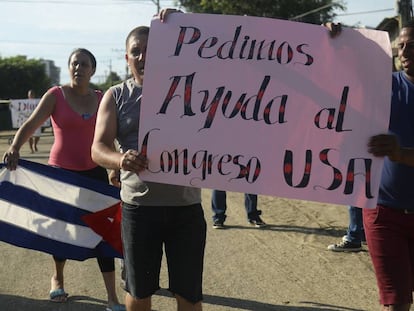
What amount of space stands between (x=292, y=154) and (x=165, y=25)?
2.96 ft

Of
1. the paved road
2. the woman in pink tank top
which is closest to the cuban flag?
the woman in pink tank top

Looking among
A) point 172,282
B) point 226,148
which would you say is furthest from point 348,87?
point 172,282

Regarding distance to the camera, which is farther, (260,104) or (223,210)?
(223,210)

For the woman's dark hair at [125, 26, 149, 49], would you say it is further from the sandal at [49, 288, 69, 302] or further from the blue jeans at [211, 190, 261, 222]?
the blue jeans at [211, 190, 261, 222]

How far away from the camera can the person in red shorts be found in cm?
274

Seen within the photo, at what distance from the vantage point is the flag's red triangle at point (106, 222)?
3.94 m

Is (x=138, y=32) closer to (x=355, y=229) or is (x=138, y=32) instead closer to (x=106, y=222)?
(x=106, y=222)

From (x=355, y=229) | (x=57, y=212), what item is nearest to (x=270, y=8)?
(x=355, y=229)

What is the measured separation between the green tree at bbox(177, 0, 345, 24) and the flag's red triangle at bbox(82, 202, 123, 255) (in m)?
16.6

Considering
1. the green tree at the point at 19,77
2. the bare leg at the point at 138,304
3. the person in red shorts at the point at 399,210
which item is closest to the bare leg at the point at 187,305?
the bare leg at the point at 138,304

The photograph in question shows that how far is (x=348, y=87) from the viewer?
8.48ft

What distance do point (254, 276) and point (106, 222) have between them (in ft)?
4.67

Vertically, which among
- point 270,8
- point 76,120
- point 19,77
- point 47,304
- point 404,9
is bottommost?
point 47,304

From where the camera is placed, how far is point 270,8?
22.7 m
